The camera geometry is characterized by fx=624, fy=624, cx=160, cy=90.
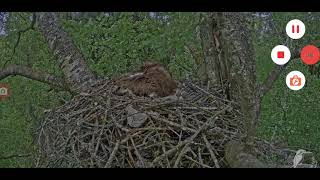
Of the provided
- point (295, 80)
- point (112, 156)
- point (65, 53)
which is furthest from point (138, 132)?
point (65, 53)

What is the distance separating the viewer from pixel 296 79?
15.8 ft

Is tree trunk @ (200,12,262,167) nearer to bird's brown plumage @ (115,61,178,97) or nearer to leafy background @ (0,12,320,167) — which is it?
leafy background @ (0,12,320,167)

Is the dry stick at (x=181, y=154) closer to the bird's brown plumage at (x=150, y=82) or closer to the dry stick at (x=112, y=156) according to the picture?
the dry stick at (x=112, y=156)

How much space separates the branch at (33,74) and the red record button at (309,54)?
216 cm

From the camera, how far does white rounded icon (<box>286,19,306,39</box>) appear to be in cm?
480

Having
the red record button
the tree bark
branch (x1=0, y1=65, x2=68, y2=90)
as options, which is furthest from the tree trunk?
branch (x1=0, y1=65, x2=68, y2=90)

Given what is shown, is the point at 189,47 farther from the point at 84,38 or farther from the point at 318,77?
the point at 318,77

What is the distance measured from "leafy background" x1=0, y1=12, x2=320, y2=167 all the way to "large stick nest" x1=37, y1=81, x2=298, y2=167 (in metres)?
0.55

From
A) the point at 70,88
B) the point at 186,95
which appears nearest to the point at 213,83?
the point at 186,95

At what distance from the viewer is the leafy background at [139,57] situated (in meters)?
5.13

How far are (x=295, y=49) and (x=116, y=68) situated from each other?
1.78m

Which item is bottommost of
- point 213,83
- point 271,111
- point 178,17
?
point 271,111

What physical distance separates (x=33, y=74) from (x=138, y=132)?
6.44 ft

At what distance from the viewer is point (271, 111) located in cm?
572
